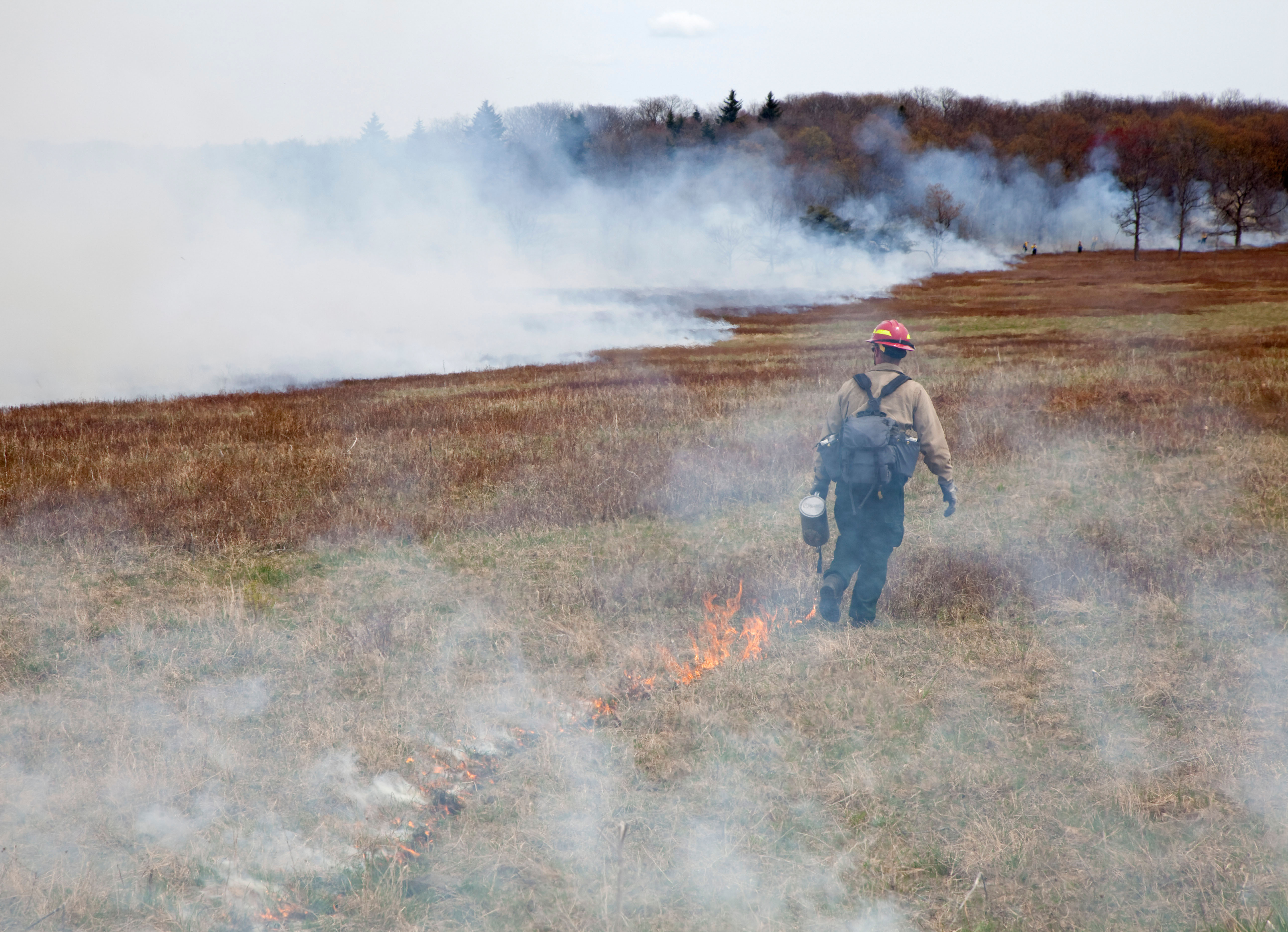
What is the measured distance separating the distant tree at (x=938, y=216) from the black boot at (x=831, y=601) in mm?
60436

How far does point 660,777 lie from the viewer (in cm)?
435

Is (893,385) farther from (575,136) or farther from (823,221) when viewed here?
(823,221)

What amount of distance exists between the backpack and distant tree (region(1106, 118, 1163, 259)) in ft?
206

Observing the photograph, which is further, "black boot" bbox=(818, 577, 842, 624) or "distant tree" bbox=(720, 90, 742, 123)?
"distant tree" bbox=(720, 90, 742, 123)

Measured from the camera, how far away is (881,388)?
238 inches

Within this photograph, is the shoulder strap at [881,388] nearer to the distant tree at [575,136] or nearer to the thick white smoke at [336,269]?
the thick white smoke at [336,269]

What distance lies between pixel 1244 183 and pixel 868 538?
7366 cm

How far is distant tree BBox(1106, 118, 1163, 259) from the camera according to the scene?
192 feet

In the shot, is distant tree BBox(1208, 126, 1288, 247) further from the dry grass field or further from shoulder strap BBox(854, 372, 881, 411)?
shoulder strap BBox(854, 372, 881, 411)

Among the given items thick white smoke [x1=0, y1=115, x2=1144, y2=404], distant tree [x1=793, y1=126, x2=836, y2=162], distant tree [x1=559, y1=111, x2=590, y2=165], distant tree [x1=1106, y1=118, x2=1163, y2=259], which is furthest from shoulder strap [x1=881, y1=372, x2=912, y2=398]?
distant tree [x1=1106, y1=118, x2=1163, y2=259]

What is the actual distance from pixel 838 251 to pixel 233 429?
49.0m

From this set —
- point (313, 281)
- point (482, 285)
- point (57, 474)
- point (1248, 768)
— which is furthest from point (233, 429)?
point (482, 285)

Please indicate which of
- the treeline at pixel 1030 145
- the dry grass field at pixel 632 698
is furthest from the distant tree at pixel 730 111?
the dry grass field at pixel 632 698

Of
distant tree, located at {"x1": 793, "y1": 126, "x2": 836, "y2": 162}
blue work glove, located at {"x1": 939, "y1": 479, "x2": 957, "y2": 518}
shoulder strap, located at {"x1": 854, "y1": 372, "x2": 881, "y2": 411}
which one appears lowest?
blue work glove, located at {"x1": 939, "y1": 479, "x2": 957, "y2": 518}
